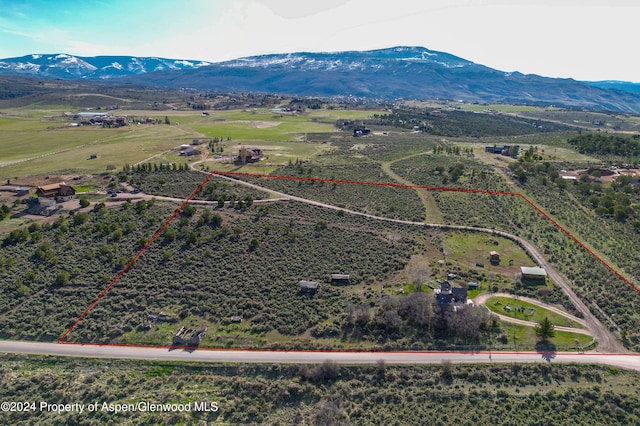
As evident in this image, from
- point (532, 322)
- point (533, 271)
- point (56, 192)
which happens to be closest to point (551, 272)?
point (533, 271)

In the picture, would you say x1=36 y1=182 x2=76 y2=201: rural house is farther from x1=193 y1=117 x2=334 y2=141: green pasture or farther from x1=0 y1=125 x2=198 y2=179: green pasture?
x1=193 y1=117 x2=334 y2=141: green pasture

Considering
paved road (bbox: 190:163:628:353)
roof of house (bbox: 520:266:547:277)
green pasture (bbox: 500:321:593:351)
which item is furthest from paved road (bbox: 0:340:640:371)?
roof of house (bbox: 520:266:547:277)

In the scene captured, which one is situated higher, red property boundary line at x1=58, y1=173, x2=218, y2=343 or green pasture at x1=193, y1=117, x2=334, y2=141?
green pasture at x1=193, y1=117, x2=334, y2=141

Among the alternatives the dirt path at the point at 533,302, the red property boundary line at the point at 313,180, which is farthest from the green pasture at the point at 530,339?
the red property boundary line at the point at 313,180

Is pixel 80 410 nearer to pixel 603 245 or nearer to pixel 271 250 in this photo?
pixel 271 250

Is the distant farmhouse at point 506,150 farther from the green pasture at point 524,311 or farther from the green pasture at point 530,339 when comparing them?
the green pasture at point 530,339

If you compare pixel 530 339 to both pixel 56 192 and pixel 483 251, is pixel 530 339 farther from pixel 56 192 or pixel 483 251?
pixel 56 192

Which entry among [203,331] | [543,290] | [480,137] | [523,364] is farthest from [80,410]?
[480,137]
